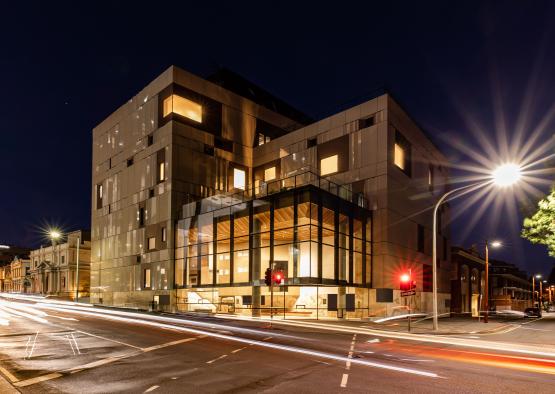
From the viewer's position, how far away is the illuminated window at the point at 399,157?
138 feet

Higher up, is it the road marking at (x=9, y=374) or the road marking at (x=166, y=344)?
the road marking at (x=9, y=374)

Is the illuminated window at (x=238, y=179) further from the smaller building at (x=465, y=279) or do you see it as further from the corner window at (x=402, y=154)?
the smaller building at (x=465, y=279)

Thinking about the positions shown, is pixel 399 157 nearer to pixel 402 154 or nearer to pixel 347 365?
pixel 402 154

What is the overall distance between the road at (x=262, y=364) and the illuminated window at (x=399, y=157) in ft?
78.9

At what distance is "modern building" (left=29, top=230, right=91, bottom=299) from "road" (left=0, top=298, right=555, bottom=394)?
70.9m

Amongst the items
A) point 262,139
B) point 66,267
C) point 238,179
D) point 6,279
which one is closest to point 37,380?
point 238,179

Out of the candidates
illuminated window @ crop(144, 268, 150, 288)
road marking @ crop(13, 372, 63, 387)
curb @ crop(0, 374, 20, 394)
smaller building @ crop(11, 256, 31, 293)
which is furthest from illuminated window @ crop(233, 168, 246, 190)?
smaller building @ crop(11, 256, 31, 293)

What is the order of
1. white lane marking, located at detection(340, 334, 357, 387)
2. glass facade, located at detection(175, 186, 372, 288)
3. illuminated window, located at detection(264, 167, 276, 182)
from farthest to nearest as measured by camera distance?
illuminated window, located at detection(264, 167, 276, 182) → glass facade, located at detection(175, 186, 372, 288) → white lane marking, located at detection(340, 334, 357, 387)

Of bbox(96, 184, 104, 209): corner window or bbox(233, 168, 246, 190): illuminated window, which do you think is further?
bbox(96, 184, 104, 209): corner window

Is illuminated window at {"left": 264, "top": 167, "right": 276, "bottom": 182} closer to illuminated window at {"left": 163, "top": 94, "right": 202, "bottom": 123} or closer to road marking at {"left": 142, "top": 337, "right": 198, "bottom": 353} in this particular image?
illuminated window at {"left": 163, "top": 94, "right": 202, "bottom": 123}

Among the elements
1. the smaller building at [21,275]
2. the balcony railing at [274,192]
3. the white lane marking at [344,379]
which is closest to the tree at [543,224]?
the white lane marking at [344,379]


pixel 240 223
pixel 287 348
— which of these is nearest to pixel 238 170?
pixel 240 223

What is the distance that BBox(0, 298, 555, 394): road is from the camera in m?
9.95

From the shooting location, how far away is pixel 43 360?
1318cm
